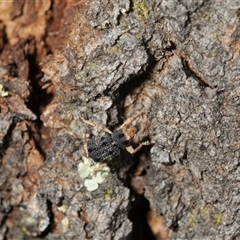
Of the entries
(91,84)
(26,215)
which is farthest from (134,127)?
(26,215)

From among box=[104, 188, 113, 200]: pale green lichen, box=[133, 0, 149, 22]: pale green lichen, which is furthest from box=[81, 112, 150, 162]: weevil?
box=[133, 0, 149, 22]: pale green lichen

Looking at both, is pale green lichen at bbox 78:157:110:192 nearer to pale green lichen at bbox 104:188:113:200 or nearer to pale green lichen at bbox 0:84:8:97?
pale green lichen at bbox 104:188:113:200

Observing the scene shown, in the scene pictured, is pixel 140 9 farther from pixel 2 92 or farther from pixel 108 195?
pixel 108 195

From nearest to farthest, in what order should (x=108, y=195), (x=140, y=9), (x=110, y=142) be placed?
(x=140, y=9) < (x=110, y=142) < (x=108, y=195)

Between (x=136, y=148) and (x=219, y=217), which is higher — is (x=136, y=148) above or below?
above

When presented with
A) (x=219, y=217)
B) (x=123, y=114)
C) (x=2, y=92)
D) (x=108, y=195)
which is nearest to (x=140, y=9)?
(x=123, y=114)

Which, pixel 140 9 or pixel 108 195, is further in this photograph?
pixel 108 195
